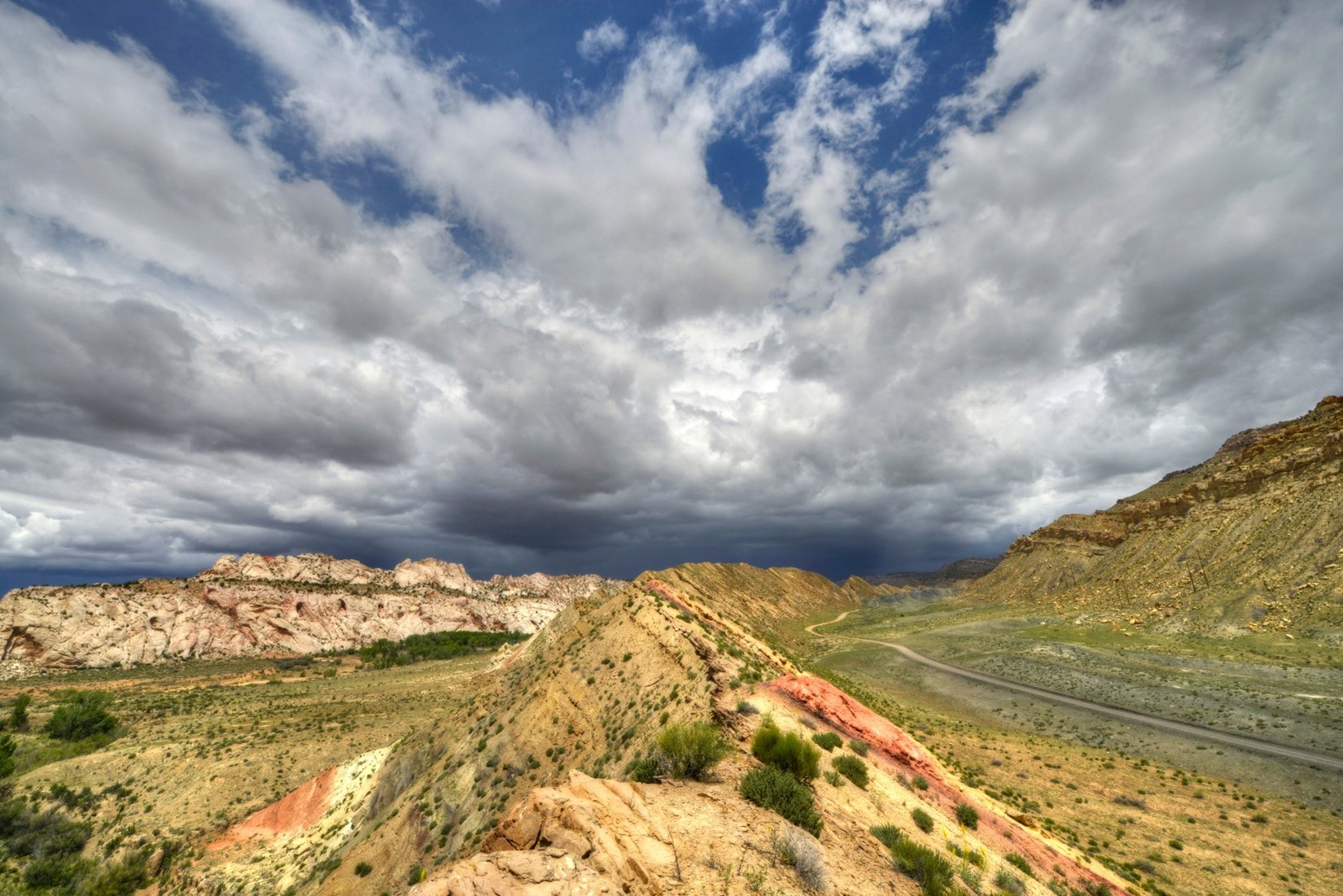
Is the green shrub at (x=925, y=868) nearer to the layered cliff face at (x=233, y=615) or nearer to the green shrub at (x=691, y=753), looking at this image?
the green shrub at (x=691, y=753)

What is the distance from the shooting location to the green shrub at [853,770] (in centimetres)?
1617

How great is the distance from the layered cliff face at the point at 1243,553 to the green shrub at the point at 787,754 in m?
80.1

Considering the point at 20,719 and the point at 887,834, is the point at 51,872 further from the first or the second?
the point at 887,834

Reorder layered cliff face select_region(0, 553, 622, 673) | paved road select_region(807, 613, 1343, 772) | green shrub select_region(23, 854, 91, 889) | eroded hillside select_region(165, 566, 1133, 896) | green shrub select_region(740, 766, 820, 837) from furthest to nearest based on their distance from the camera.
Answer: layered cliff face select_region(0, 553, 622, 673)
paved road select_region(807, 613, 1343, 772)
green shrub select_region(23, 854, 91, 889)
green shrub select_region(740, 766, 820, 837)
eroded hillside select_region(165, 566, 1133, 896)

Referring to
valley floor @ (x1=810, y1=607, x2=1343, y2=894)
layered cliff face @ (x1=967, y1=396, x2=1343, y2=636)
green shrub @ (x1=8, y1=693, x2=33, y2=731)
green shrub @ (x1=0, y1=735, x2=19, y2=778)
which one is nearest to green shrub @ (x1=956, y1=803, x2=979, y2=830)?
valley floor @ (x1=810, y1=607, x2=1343, y2=894)

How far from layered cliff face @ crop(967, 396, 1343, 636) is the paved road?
3044 centimetres

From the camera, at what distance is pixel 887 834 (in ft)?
43.1

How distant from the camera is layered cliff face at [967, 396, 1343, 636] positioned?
6588 centimetres

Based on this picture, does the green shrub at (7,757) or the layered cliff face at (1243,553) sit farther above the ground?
the layered cliff face at (1243,553)

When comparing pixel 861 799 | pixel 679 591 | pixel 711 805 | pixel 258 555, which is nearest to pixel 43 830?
pixel 679 591

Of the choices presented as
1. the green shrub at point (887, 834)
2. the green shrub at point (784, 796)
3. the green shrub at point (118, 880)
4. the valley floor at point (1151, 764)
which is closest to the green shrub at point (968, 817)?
the green shrub at point (887, 834)

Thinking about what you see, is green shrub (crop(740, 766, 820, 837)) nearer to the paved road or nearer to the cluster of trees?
the paved road

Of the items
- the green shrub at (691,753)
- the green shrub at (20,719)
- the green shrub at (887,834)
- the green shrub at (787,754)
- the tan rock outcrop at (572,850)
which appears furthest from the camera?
the green shrub at (20,719)

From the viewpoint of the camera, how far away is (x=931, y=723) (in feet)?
151
